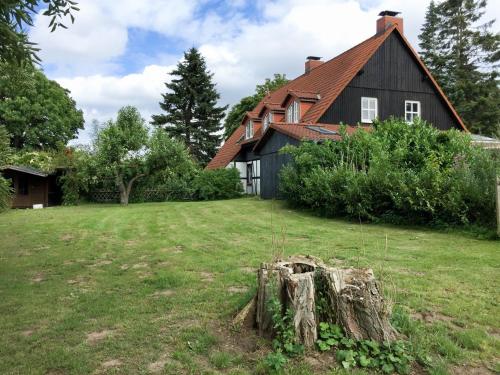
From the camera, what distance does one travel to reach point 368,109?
77.9 ft

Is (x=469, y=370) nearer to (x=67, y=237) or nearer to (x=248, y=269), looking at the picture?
(x=248, y=269)

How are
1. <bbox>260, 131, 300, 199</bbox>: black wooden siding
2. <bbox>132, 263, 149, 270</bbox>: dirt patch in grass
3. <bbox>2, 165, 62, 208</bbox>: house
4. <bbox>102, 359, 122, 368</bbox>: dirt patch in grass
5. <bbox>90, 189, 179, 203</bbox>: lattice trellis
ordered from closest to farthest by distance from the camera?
<bbox>102, 359, 122, 368</bbox>: dirt patch in grass
<bbox>132, 263, 149, 270</bbox>: dirt patch in grass
<bbox>260, 131, 300, 199</bbox>: black wooden siding
<bbox>2, 165, 62, 208</bbox>: house
<bbox>90, 189, 179, 203</bbox>: lattice trellis

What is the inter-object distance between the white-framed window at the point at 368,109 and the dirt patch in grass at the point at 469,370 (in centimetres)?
2136

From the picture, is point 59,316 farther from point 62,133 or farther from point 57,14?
point 62,133

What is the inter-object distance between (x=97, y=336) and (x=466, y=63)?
43.0 m

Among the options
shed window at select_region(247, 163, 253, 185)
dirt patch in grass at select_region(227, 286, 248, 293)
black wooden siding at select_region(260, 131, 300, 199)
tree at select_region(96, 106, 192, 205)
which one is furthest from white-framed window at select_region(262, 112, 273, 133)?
dirt patch in grass at select_region(227, 286, 248, 293)

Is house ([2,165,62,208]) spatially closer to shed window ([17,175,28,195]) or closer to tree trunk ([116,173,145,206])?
shed window ([17,175,28,195])

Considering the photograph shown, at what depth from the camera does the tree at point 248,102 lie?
43156mm

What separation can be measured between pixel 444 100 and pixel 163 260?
2297 cm

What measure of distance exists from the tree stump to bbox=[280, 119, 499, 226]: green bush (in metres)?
7.25

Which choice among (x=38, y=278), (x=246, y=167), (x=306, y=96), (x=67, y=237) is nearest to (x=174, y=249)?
(x=38, y=278)

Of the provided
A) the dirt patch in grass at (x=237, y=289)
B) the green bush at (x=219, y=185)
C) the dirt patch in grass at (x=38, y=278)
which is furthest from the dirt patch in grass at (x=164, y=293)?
the green bush at (x=219, y=185)

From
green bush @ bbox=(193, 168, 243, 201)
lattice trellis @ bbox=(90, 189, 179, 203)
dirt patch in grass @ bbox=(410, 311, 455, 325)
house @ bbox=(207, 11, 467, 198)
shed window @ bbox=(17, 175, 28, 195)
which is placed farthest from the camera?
lattice trellis @ bbox=(90, 189, 179, 203)

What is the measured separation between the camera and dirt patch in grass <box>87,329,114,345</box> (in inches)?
148
